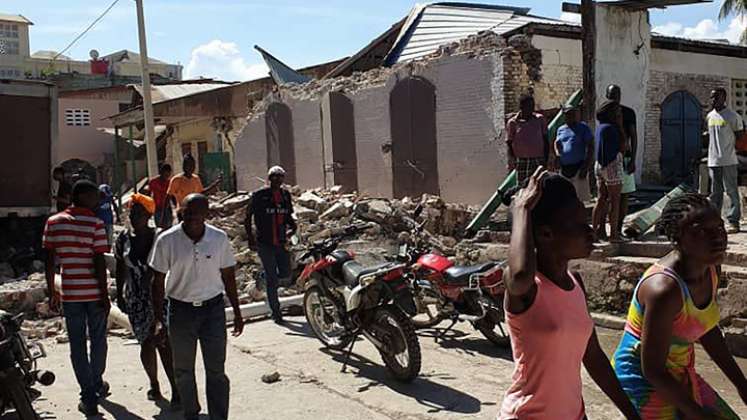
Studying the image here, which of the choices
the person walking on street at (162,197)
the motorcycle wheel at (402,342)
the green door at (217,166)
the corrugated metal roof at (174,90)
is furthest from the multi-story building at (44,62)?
→ the motorcycle wheel at (402,342)

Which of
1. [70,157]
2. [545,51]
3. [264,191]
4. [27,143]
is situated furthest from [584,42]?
[70,157]

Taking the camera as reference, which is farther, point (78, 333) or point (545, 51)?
point (545, 51)

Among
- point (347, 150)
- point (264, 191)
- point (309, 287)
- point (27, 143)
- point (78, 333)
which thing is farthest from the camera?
point (347, 150)

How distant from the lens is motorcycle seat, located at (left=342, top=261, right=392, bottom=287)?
6164mm

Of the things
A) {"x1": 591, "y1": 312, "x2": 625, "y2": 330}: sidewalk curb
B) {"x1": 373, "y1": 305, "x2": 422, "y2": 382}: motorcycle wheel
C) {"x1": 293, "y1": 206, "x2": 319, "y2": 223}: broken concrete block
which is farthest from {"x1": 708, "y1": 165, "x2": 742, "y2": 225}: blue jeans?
{"x1": 293, "y1": 206, "x2": 319, "y2": 223}: broken concrete block

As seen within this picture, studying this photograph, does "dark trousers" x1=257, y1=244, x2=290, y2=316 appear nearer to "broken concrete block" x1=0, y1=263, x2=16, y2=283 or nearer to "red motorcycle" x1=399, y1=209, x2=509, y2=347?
"red motorcycle" x1=399, y1=209, x2=509, y2=347

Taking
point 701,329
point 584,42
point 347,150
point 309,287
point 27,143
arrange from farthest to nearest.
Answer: point 347,150, point 27,143, point 584,42, point 309,287, point 701,329

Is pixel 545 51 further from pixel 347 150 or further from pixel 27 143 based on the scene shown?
pixel 27 143

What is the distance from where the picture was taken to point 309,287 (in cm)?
699

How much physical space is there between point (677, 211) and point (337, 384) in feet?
11.8

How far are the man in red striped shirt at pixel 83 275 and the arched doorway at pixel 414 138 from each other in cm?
979

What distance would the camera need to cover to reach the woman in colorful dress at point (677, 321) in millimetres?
2670

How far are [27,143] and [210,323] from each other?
9.57 meters

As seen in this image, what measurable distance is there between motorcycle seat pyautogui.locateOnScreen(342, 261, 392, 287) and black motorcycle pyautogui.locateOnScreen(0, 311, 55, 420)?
246cm
